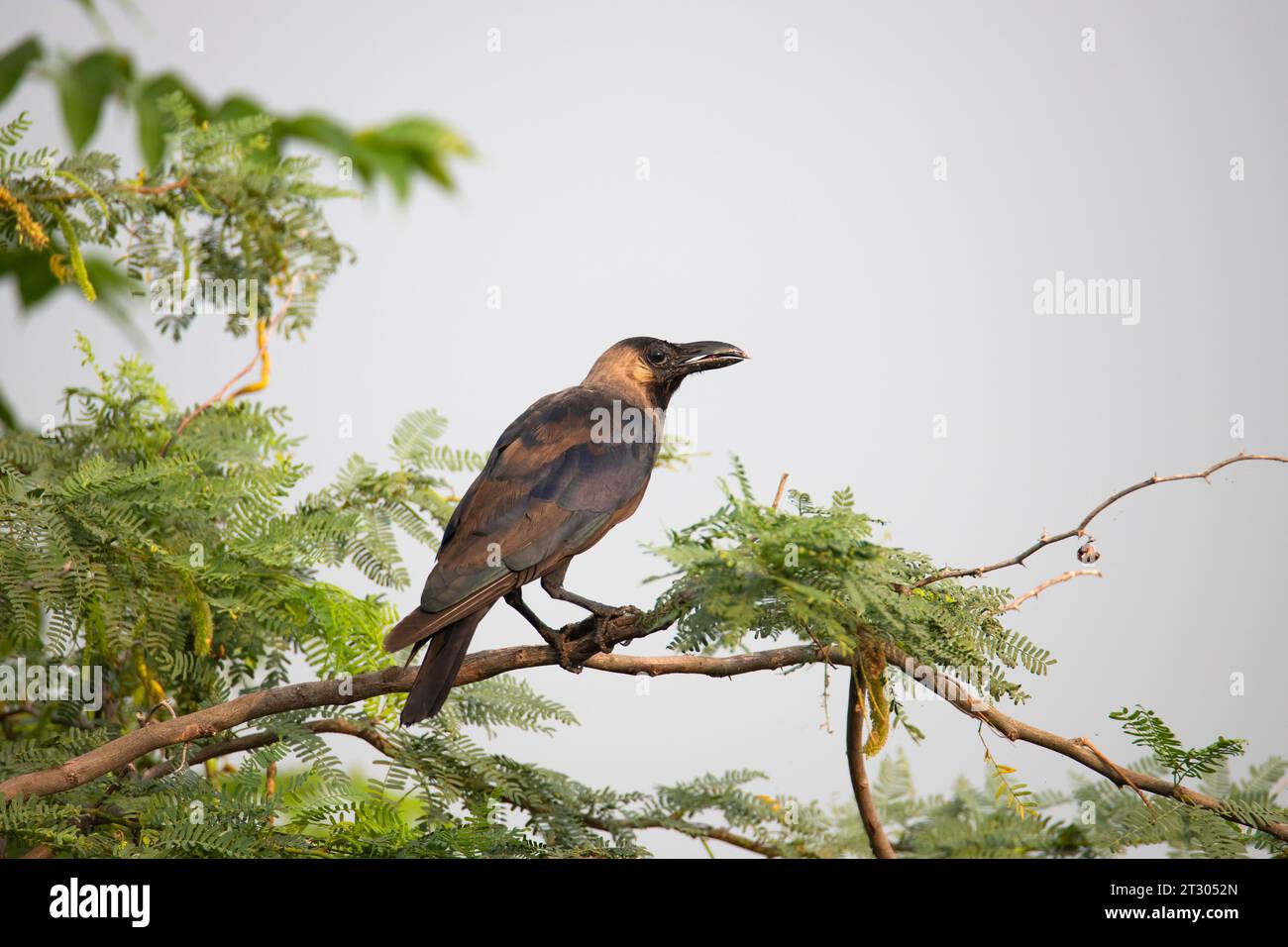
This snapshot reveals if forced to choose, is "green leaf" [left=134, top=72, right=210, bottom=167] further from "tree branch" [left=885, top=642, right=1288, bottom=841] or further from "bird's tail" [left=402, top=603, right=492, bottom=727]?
"tree branch" [left=885, top=642, right=1288, bottom=841]

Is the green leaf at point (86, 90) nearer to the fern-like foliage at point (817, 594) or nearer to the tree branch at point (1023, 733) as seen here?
the fern-like foliage at point (817, 594)

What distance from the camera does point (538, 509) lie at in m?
3.91

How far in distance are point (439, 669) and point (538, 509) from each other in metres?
0.81

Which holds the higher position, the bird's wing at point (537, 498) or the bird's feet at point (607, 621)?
the bird's wing at point (537, 498)

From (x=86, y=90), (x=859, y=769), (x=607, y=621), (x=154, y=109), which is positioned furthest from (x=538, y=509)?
(x=86, y=90)

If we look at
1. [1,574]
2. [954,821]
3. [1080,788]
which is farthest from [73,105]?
[1080,788]

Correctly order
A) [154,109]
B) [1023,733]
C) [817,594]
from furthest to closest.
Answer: [154,109]
[1023,733]
[817,594]

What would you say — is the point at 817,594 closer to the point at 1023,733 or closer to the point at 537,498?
the point at 1023,733

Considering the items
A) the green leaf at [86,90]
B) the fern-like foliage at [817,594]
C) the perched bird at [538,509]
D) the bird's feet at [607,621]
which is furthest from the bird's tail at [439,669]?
the green leaf at [86,90]

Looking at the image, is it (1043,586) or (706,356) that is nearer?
(1043,586)

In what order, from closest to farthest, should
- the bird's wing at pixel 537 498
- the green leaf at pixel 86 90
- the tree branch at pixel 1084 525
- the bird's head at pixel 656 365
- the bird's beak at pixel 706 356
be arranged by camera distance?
the tree branch at pixel 1084 525, the bird's wing at pixel 537 498, the green leaf at pixel 86 90, the bird's beak at pixel 706 356, the bird's head at pixel 656 365

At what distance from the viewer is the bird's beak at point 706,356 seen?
16.2 feet

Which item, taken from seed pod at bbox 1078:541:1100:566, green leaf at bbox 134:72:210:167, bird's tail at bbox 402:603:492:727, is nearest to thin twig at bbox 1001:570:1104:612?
seed pod at bbox 1078:541:1100:566

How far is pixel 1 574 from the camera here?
132 inches
